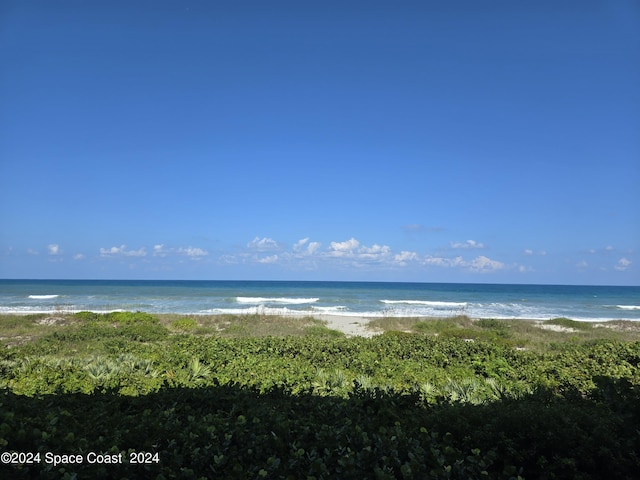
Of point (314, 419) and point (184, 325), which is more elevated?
point (314, 419)

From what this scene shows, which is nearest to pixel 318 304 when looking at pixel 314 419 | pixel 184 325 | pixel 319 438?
pixel 184 325

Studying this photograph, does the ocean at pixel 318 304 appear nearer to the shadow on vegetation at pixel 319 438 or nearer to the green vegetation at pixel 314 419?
the green vegetation at pixel 314 419

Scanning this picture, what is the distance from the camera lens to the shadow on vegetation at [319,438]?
3.56 meters

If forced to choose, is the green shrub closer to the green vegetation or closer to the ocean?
the ocean

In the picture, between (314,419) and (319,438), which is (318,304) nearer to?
(314,419)

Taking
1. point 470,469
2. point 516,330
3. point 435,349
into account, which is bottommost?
point 516,330

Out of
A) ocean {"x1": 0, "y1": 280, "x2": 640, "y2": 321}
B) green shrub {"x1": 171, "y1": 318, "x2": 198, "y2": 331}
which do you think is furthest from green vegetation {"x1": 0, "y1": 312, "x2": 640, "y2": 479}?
ocean {"x1": 0, "y1": 280, "x2": 640, "y2": 321}

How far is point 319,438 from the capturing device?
4145mm

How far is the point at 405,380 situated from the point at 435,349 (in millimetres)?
4788

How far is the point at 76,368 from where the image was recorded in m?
7.86

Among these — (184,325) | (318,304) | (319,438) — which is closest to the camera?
(319,438)

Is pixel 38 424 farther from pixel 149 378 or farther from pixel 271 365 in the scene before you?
pixel 271 365

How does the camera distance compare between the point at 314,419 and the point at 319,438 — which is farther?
the point at 314,419

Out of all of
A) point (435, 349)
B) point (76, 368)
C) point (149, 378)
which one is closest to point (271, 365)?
point (149, 378)
